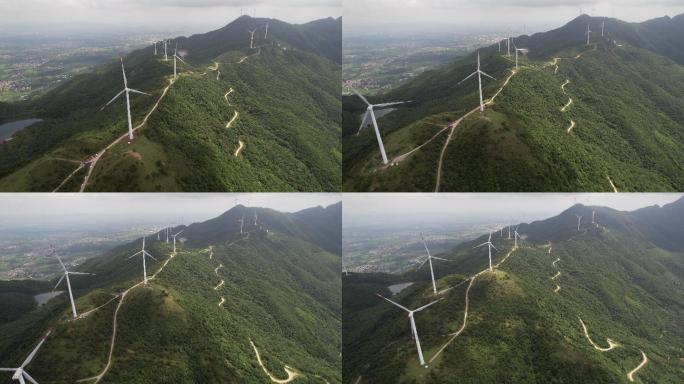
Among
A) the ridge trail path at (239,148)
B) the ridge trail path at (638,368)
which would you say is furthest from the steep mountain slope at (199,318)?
the ridge trail path at (638,368)

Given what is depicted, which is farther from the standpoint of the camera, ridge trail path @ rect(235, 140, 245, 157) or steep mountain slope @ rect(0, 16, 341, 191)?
ridge trail path @ rect(235, 140, 245, 157)

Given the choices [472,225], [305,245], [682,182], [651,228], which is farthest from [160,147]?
[651,228]

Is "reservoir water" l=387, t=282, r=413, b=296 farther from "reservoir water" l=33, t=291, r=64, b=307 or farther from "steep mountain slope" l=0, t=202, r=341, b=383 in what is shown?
"reservoir water" l=33, t=291, r=64, b=307

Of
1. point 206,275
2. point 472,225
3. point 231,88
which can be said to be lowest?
point 206,275

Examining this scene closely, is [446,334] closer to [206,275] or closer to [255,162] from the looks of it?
[255,162]

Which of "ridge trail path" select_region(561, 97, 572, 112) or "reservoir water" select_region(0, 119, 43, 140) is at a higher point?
"ridge trail path" select_region(561, 97, 572, 112)

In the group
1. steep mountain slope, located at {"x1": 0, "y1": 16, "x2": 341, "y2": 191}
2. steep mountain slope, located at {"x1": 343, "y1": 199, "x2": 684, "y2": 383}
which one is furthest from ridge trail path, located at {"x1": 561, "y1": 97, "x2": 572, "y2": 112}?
steep mountain slope, located at {"x1": 0, "y1": 16, "x2": 341, "y2": 191}
